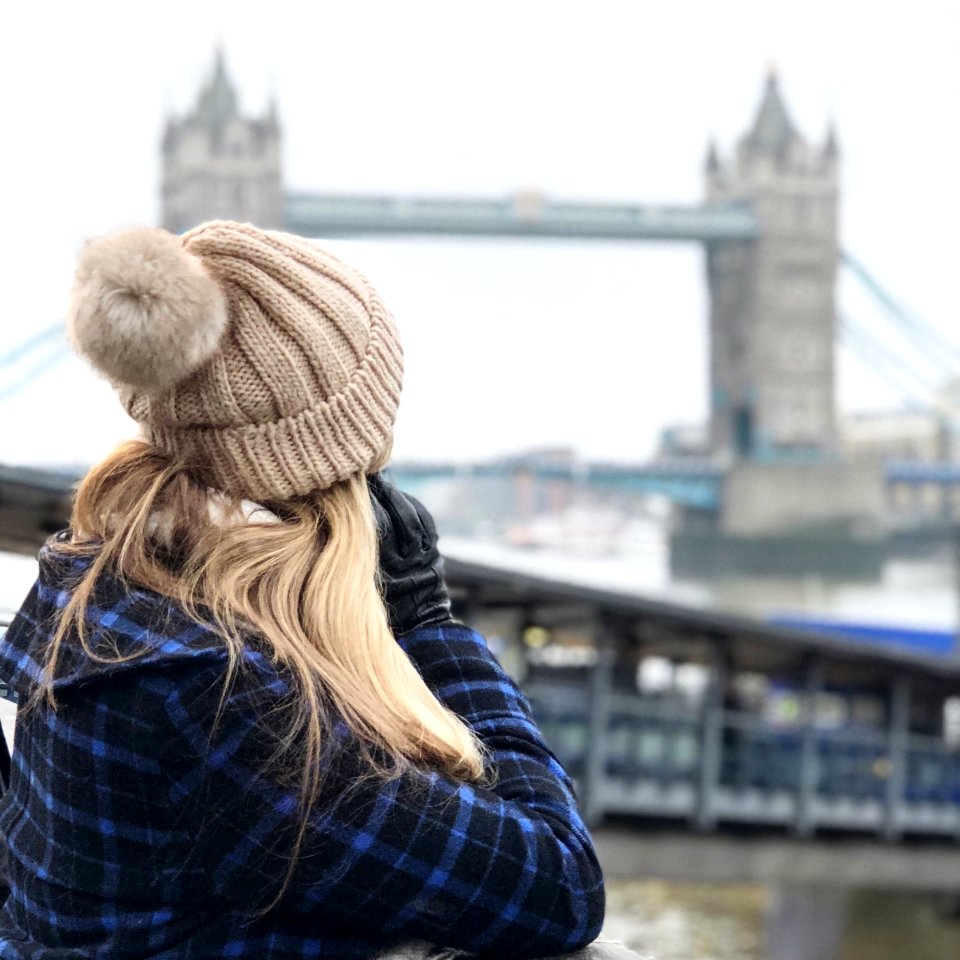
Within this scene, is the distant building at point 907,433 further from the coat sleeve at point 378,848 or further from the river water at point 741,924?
the coat sleeve at point 378,848

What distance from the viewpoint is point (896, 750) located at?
11.5 meters

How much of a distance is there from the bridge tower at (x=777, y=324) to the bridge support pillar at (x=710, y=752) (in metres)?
24.1

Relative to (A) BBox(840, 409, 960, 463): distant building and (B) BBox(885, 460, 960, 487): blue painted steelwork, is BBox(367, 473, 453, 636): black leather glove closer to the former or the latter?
(B) BBox(885, 460, 960, 487): blue painted steelwork

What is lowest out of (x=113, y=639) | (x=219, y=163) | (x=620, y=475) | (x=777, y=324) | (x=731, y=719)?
(x=620, y=475)

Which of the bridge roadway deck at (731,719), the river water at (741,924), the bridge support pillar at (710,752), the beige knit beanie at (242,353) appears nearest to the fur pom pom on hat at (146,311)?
the beige knit beanie at (242,353)

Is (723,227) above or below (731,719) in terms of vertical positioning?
above

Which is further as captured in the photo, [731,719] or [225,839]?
[731,719]

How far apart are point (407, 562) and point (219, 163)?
34979 millimetres

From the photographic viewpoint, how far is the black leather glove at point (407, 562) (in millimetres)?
1068

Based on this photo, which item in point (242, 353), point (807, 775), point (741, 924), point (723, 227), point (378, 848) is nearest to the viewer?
point (378, 848)

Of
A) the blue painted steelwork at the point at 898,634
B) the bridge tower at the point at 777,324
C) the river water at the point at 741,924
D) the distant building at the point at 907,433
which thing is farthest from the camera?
the distant building at the point at 907,433

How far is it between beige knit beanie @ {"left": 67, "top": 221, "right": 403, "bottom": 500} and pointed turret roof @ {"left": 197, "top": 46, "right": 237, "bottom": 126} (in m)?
35.5

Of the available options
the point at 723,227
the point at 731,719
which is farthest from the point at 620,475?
the point at 731,719

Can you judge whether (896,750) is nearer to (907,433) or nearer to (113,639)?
(113,639)
